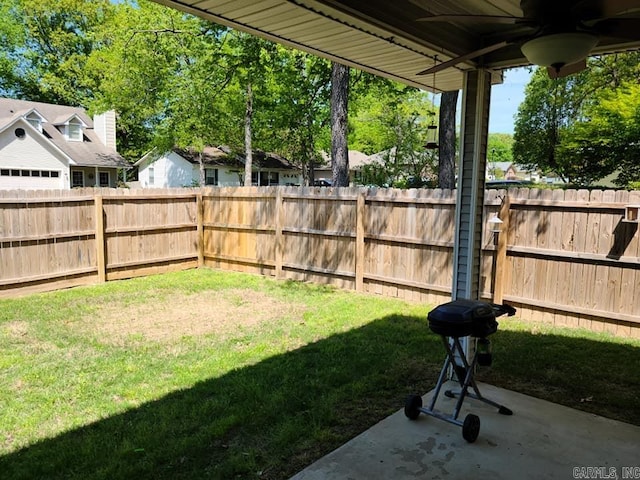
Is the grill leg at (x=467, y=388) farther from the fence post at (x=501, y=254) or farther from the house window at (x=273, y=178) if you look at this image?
the house window at (x=273, y=178)

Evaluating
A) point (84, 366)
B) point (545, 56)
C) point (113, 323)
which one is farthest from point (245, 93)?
point (545, 56)

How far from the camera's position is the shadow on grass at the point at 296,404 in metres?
2.57

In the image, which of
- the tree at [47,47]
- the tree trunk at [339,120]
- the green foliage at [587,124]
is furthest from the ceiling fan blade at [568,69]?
the tree at [47,47]

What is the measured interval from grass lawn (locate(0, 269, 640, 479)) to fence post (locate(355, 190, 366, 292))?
1.87ft

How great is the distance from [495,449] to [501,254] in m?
3.19

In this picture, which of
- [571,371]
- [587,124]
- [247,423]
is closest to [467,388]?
[247,423]

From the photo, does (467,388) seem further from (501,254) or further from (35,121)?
(35,121)

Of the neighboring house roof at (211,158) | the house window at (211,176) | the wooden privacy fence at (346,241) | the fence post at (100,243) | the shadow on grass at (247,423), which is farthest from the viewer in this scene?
the house window at (211,176)

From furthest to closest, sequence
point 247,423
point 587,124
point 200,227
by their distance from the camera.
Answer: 1. point 587,124
2. point 200,227
3. point 247,423

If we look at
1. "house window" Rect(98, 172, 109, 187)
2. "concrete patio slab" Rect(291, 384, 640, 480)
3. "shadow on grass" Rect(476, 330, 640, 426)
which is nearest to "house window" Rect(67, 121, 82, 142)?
"house window" Rect(98, 172, 109, 187)

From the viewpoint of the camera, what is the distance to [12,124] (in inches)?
704

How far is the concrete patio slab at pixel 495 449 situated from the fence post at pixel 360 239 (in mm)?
3673

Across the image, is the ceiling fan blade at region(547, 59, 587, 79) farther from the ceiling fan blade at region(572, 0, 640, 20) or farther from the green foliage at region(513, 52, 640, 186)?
the green foliage at region(513, 52, 640, 186)

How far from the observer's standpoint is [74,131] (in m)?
21.1
